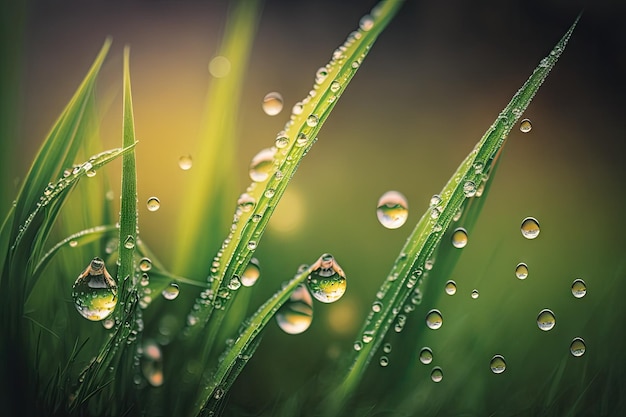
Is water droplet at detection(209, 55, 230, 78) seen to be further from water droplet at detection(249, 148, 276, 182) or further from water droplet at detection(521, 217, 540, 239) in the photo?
water droplet at detection(521, 217, 540, 239)

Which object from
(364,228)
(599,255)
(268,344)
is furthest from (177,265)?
(599,255)

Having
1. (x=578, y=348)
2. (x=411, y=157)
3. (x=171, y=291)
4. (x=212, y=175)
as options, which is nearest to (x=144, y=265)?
(x=171, y=291)

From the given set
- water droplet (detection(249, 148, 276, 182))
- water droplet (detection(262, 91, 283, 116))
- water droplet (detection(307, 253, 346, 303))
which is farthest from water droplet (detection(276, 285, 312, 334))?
water droplet (detection(262, 91, 283, 116))

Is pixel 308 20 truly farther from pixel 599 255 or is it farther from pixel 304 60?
pixel 599 255

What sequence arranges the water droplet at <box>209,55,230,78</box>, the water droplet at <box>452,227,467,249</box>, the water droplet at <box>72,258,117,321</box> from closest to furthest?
the water droplet at <box>72,258,117,321</box> → the water droplet at <box>452,227,467,249</box> → the water droplet at <box>209,55,230,78</box>

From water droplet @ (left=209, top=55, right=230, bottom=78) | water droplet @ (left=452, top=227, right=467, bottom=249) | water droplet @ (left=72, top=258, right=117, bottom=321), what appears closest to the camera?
water droplet @ (left=72, top=258, right=117, bottom=321)

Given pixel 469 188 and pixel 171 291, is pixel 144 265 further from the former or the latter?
pixel 469 188

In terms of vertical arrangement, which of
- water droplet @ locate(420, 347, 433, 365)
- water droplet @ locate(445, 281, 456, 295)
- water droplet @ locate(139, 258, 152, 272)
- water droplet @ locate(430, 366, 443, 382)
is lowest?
water droplet @ locate(139, 258, 152, 272)
